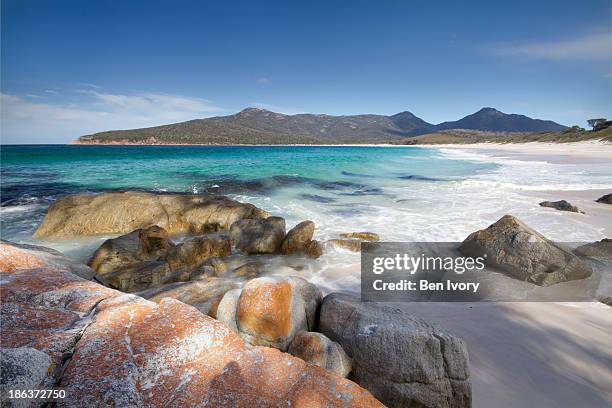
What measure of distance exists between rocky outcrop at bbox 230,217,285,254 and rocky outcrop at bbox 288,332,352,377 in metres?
5.02

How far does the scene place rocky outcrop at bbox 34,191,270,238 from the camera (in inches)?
406

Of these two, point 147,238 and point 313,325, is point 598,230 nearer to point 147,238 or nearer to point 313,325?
point 313,325

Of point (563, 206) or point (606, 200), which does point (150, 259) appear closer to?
point (563, 206)

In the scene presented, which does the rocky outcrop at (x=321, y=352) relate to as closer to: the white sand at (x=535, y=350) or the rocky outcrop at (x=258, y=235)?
the white sand at (x=535, y=350)

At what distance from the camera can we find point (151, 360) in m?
2.02

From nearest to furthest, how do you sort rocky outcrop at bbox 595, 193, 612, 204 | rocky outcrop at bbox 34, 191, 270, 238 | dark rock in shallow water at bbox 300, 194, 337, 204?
1. rocky outcrop at bbox 34, 191, 270, 238
2. rocky outcrop at bbox 595, 193, 612, 204
3. dark rock in shallow water at bbox 300, 194, 337, 204

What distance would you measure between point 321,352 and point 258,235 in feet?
18.2

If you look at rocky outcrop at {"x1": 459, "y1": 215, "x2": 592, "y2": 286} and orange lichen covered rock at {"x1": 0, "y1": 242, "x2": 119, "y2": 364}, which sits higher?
orange lichen covered rock at {"x1": 0, "y1": 242, "x2": 119, "y2": 364}

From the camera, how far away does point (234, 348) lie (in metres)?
2.29

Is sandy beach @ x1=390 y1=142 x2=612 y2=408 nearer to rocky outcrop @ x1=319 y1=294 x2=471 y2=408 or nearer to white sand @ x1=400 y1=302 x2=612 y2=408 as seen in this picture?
white sand @ x1=400 y1=302 x2=612 y2=408

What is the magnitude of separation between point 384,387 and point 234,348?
1.82m

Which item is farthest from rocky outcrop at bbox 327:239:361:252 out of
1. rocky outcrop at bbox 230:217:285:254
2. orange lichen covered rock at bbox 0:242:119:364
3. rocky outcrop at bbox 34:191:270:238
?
orange lichen covered rock at bbox 0:242:119:364

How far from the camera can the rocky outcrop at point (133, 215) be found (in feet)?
33.8

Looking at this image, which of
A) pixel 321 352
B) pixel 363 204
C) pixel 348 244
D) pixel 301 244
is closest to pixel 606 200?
pixel 363 204
